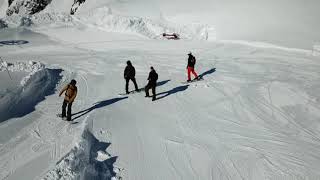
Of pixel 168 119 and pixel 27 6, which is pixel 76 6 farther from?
pixel 168 119

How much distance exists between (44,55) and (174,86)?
40.7 ft

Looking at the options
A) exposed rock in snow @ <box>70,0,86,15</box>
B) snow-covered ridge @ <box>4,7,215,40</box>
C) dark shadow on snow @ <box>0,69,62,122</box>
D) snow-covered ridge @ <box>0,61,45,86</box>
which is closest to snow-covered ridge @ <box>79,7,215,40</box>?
snow-covered ridge @ <box>4,7,215,40</box>

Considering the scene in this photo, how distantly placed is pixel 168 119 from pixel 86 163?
489cm

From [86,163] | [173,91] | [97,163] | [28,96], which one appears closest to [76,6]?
[173,91]

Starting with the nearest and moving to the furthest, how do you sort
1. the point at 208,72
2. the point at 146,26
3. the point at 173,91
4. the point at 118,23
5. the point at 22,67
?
the point at 173,91
the point at 22,67
the point at 208,72
the point at 118,23
the point at 146,26

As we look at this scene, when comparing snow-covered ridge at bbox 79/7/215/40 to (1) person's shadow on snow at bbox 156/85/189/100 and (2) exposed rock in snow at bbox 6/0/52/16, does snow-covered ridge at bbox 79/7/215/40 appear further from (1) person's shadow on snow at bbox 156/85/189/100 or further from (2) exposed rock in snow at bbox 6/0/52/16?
(2) exposed rock in snow at bbox 6/0/52/16

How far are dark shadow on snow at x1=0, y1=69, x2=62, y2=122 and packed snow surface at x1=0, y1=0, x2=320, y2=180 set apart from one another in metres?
0.06

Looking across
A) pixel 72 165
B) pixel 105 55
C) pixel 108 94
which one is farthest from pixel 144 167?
pixel 105 55

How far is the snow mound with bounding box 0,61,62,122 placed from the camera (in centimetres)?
1420

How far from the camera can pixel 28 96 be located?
15953 mm

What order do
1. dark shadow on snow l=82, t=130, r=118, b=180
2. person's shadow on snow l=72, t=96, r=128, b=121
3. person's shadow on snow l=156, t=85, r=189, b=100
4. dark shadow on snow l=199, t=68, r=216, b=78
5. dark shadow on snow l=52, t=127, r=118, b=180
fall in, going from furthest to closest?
dark shadow on snow l=199, t=68, r=216, b=78 < person's shadow on snow l=156, t=85, r=189, b=100 < person's shadow on snow l=72, t=96, r=128, b=121 < dark shadow on snow l=82, t=130, r=118, b=180 < dark shadow on snow l=52, t=127, r=118, b=180

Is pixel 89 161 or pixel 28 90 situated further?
pixel 28 90

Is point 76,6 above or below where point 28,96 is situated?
above

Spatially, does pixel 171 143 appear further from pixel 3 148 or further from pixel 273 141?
pixel 3 148
